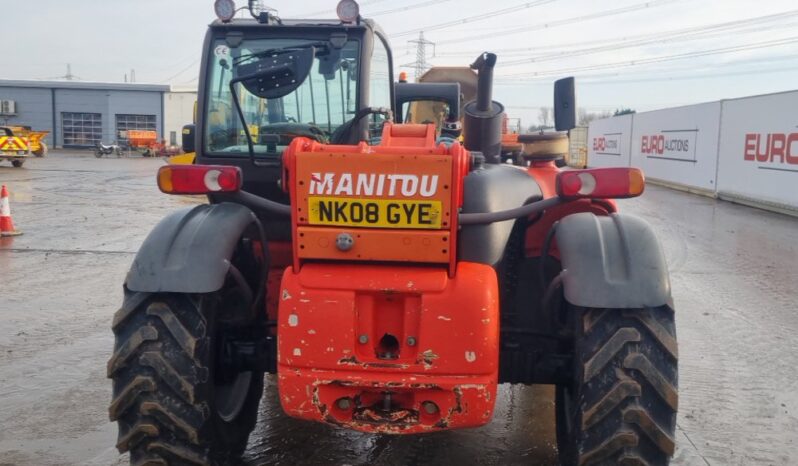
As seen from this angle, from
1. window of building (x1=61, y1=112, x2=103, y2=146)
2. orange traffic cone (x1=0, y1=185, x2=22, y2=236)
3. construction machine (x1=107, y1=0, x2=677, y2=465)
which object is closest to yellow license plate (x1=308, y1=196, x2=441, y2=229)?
construction machine (x1=107, y1=0, x2=677, y2=465)

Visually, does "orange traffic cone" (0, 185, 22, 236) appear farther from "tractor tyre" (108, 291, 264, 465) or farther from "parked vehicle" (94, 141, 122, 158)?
"parked vehicle" (94, 141, 122, 158)

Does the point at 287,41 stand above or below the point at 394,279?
above

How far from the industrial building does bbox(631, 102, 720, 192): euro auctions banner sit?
38531 millimetres

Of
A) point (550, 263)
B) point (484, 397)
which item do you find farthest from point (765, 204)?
point (484, 397)

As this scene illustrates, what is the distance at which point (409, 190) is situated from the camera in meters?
2.95

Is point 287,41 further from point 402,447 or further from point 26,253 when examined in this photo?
point 26,253

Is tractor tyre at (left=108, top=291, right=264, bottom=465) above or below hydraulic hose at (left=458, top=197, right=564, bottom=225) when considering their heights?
below

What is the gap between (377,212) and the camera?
2975mm

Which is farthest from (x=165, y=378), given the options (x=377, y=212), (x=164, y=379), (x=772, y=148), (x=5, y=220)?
(x=772, y=148)

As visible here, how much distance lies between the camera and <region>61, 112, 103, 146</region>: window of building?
184ft

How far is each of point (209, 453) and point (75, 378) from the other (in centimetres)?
251

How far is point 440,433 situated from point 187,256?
6.43 feet

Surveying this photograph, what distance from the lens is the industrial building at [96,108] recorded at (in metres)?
55.4

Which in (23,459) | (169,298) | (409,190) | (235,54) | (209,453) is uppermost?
(235,54)
